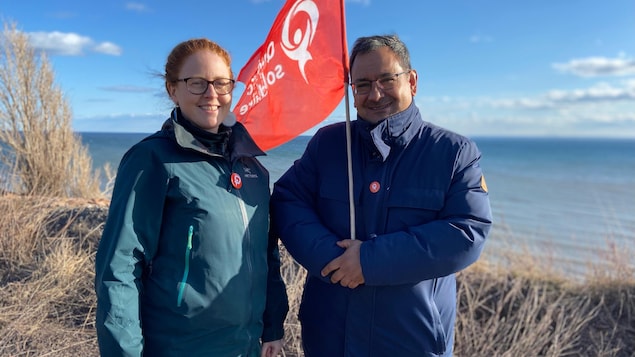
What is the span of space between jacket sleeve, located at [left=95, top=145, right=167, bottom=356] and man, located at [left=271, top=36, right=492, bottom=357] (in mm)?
616

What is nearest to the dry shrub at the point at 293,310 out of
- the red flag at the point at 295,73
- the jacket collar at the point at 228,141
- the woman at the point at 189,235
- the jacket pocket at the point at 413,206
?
the red flag at the point at 295,73

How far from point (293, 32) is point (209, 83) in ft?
2.90

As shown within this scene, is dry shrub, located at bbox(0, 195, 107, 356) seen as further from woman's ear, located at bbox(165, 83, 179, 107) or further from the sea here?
woman's ear, located at bbox(165, 83, 179, 107)

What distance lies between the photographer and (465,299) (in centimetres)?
495

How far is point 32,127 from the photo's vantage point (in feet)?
26.3

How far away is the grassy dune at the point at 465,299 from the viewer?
11.7 ft

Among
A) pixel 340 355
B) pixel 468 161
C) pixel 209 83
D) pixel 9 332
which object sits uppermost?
pixel 209 83

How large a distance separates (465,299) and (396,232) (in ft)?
11.1

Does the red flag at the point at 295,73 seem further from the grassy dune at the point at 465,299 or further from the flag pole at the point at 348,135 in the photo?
the grassy dune at the point at 465,299

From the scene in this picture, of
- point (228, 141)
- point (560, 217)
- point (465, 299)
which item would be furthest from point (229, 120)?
point (560, 217)

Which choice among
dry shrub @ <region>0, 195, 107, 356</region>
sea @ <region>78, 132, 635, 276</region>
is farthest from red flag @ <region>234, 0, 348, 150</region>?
dry shrub @ <region>0, 195, 107, 356</region>

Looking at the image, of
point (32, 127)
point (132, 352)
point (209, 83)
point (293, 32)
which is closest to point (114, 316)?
point (132, 352)

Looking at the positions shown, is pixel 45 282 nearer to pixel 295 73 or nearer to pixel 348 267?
pixel 295 73

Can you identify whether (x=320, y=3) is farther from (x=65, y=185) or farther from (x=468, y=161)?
(x=65, y=185)
